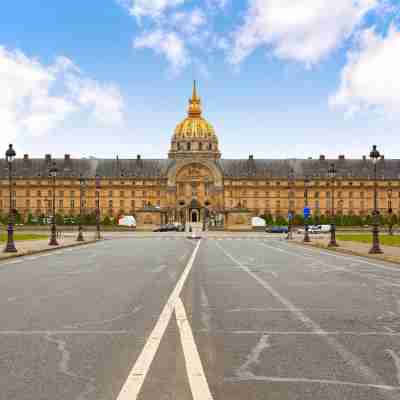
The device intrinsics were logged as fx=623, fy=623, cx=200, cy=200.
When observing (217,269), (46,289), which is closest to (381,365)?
(46,289)

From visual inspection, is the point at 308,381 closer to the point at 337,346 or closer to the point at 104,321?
the point at 337,346

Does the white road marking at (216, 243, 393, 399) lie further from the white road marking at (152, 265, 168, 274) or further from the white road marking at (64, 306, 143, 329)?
the white road marking at (152, 265, 168, 274)

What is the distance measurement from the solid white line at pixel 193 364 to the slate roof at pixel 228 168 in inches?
4992

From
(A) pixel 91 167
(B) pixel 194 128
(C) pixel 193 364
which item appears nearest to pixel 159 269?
(C) pixel 193 364

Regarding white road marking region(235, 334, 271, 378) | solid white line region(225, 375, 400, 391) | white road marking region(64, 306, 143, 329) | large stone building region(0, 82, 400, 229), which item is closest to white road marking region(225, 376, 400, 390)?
solid white line region(225, 375, 400, 391)

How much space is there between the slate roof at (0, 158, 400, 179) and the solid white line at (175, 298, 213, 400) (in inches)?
4992

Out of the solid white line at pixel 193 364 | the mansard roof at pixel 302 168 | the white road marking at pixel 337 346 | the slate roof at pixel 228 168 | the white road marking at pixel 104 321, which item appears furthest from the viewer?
the mansard roof at pixel 302 168

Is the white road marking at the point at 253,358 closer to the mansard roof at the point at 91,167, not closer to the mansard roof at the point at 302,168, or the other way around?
the mansard roof at the point at 302,168

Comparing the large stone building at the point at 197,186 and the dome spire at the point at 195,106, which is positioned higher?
the dome spire at the point at 195,106

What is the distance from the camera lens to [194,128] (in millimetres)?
143750

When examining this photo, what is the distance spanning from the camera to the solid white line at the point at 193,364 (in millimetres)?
5746

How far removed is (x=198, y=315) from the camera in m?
10.2

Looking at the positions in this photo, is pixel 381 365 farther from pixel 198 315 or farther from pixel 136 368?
pixel 198 315

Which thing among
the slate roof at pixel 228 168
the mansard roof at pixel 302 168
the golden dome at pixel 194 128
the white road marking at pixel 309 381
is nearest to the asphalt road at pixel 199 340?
the white road marking at pixel 309 381
